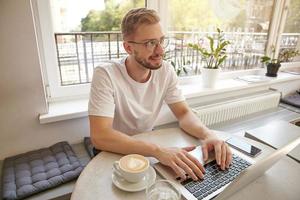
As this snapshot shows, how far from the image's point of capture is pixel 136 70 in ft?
4.12

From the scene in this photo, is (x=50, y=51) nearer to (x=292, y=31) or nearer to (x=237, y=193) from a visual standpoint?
(x=237, y=193)

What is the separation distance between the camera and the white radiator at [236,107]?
82.7 inches

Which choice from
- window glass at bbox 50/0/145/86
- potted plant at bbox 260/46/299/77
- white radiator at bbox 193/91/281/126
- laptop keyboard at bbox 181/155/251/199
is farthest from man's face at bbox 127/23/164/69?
potted plant at bbox 260/46/299/77

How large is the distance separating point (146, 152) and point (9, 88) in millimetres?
1003

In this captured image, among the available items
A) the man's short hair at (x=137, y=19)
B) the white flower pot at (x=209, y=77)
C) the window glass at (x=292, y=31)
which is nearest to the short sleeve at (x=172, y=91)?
the man's short hair at (x=137, y=19)

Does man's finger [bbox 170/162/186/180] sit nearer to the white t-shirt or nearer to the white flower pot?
the white t-shirt

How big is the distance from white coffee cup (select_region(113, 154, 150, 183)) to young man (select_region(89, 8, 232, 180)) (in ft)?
0.33

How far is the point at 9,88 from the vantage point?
136cm

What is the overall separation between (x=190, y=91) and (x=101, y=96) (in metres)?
1.20

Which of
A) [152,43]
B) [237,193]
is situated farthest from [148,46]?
[237,193]

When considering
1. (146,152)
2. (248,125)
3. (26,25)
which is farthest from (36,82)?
(248,125)

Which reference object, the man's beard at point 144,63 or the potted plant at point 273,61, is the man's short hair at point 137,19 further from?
the potted plant at point 273,61

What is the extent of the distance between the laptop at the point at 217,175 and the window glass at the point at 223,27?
148cm

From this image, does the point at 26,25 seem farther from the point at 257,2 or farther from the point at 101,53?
the point at 257,2
